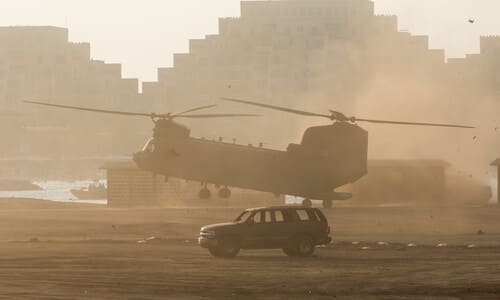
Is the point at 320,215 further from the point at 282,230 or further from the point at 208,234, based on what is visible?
the point at 208,234

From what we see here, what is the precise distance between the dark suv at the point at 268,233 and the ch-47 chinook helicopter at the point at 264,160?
52.1ft

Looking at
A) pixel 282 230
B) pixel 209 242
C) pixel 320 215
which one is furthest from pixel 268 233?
pixel 209 242

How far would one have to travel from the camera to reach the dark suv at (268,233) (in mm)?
48031

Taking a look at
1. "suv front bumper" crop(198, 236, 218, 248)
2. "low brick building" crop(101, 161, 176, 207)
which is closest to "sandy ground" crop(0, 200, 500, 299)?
"suv front bumper" crop(198, 236, 218, 248)

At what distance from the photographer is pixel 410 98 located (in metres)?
147

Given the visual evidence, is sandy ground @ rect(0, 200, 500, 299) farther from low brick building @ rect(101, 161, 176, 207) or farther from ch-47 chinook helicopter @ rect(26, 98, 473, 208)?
low brick building @ rect(101, 161, 176, 207)

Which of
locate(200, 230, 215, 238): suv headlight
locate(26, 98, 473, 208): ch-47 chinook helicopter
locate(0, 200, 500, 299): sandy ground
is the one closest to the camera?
locate(0, 200, 500, 299): sandy ground

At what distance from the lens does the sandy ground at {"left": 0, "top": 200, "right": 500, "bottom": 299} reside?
119ft

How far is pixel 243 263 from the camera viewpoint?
152 feet

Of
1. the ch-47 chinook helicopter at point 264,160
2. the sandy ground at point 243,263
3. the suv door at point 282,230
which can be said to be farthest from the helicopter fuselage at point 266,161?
the suv door at point 282,230

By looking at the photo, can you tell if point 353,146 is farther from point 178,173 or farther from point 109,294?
point 109,294

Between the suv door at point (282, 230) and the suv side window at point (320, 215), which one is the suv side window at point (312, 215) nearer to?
the suv side window at point (320, 215)

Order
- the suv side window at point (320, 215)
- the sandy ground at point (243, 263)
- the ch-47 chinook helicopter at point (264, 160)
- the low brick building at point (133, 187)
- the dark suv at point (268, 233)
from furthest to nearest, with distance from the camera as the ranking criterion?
the low brick building at point (133, 187), the ch-47 chinook helicopter at point (264, 160), the suv side window at point (320, 215), the dark suv at point (268, 233), the sandy ground at point (243, 263)

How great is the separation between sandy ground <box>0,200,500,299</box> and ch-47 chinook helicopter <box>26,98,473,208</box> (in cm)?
282
